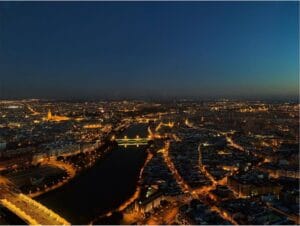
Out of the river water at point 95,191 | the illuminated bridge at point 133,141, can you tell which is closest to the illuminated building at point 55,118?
the illuminated bridge at point 133,141

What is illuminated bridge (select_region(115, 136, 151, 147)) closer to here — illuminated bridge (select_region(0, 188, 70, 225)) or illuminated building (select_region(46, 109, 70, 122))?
illuminated bridge (select_region(0, 188, 70, 225))

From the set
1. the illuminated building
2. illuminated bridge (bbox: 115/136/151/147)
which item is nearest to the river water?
illuminated bridge (bbox: 115/136/151/147)

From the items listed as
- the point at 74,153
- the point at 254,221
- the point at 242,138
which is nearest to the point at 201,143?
the point at 242,138

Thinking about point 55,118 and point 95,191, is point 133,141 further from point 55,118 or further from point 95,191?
point 55,118

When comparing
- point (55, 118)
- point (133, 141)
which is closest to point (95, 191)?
point (133, 141)

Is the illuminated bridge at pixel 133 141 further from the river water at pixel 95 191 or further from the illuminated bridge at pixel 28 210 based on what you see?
the illuminated bridge at pixel 28 210

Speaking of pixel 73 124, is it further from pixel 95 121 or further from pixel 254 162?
pixel 254 162
